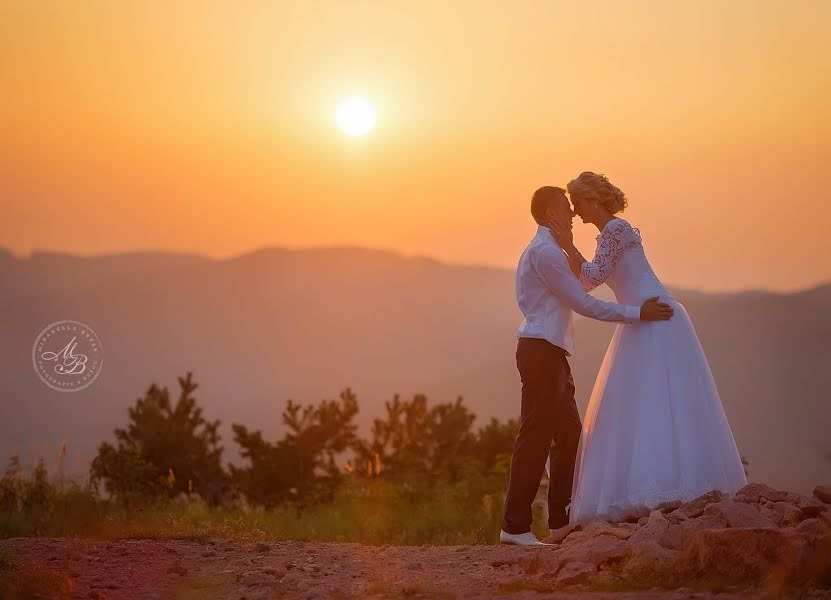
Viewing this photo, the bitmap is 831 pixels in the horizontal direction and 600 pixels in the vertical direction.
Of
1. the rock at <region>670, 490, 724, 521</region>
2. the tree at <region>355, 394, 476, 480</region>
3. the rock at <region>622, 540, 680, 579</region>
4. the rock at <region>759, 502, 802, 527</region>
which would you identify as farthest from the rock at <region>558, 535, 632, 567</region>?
the tree at <region>355, 394, 476, 480</region>

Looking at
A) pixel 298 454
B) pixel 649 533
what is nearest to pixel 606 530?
pixel 649 533

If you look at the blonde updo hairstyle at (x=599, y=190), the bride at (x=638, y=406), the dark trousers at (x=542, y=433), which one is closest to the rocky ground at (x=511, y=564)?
the bride at (x=638, y=406)

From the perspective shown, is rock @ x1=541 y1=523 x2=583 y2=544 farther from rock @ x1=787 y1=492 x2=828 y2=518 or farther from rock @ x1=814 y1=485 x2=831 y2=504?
rock @ x1=814 y1=485 x2=831 y2=504

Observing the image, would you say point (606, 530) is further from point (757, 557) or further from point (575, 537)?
point (757, 557)

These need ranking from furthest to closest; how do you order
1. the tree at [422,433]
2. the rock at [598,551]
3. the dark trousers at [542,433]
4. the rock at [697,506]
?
the tree at [422,433]
the dark trousers at [542,433]
the rock at [697,506]
the rock at [598,551]

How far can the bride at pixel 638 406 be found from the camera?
366 inches

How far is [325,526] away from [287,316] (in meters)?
113

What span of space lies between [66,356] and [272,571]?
10630 millimetres

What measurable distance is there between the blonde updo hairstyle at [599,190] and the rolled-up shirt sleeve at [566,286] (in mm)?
595

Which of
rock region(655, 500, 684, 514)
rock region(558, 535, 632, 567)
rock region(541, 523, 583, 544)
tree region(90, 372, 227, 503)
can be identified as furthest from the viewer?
tree region(90, 372, 227, 503)

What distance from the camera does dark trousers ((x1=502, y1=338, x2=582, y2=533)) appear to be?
9.52 m

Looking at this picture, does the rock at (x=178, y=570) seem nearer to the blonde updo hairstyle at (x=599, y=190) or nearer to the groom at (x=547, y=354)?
the groom at (x=547, y=354)

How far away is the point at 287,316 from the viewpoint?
124812 mm

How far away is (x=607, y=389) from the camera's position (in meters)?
9.77
